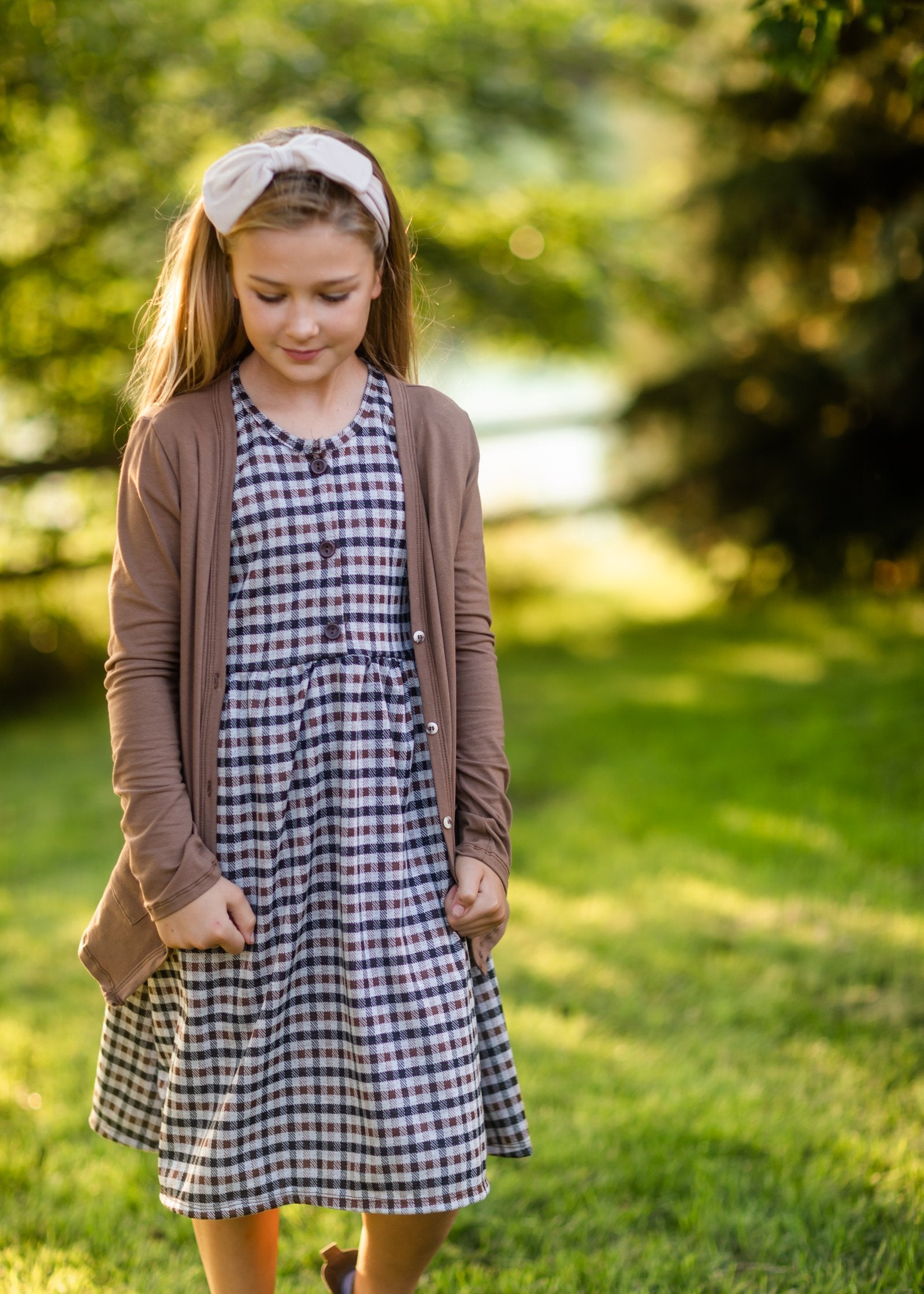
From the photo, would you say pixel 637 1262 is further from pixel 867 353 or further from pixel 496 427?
pixel 496 427

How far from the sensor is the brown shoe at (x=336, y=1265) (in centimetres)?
182

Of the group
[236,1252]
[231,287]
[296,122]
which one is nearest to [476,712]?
[231,287]

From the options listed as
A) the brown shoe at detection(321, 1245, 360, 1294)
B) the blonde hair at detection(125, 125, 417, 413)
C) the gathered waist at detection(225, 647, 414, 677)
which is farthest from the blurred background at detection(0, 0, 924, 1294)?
the gathered waist at detection(225, 647, 414, 677)

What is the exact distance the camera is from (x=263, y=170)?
4.78ft

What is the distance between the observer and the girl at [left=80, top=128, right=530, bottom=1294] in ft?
4.91

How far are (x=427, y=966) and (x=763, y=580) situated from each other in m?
5.96

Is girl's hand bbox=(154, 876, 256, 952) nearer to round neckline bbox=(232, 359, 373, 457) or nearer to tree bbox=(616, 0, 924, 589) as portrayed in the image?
round neckline bbox=(232, 359, 373, 457)

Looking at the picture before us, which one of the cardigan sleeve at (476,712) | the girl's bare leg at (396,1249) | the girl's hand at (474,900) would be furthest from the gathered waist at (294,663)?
the girl's bare leg at (396,1249)

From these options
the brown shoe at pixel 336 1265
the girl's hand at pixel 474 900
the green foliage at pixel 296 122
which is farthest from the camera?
the green foliage at pixel 296 122

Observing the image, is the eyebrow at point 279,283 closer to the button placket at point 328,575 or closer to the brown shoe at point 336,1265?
the button placket at point 328,575

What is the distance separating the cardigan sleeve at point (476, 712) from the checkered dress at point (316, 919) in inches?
2.5

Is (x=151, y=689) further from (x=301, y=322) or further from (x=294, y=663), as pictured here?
(x=301, y=322)

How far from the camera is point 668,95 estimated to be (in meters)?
6.50

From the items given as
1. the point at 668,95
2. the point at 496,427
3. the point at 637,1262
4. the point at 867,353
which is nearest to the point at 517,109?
the point at 668,95
